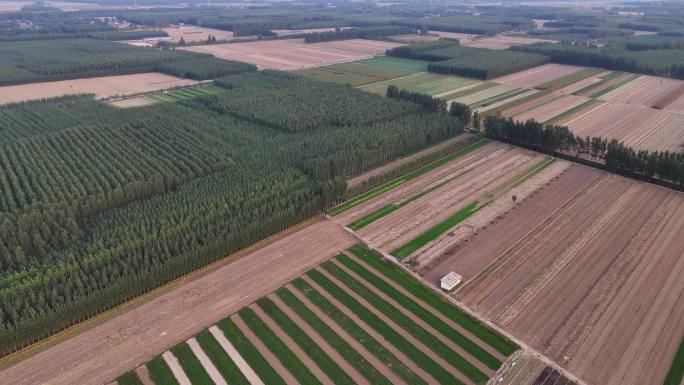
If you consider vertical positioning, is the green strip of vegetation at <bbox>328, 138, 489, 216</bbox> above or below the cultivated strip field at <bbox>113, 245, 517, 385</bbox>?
above

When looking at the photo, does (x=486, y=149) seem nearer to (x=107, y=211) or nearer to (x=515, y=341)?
(x=515, y=341)

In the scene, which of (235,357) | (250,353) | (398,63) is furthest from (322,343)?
(398,63)

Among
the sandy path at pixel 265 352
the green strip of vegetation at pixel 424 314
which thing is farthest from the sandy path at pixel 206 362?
the green strip of vegetation at pixel 424 314

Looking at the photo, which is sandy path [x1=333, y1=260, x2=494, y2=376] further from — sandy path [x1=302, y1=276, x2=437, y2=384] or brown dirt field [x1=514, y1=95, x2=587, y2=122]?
brown dirt field [x1=514, y1=95, x2=587, y2=122]

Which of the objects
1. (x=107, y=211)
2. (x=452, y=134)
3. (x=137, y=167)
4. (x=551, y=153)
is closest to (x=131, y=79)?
(x=137, y=167)

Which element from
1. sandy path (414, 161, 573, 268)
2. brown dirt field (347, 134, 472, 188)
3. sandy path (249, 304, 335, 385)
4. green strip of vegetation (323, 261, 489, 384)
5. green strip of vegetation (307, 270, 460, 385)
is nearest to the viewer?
sandy path (249, 304, 335, 385)

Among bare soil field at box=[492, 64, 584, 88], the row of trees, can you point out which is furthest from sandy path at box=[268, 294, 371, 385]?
bare soil field at box=[492, 64, 584, 88]
